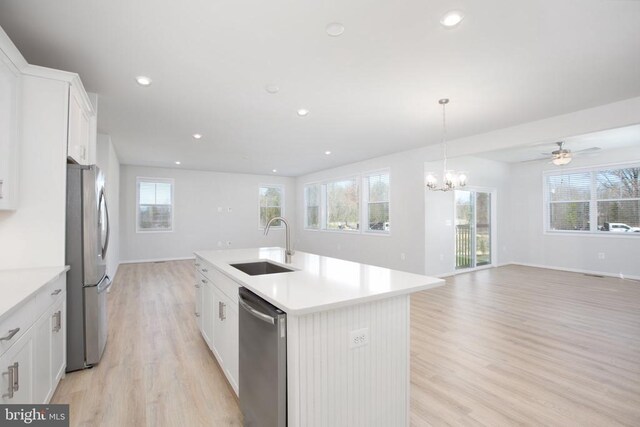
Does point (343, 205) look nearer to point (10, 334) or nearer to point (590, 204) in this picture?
point (590, 204)

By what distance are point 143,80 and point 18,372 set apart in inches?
100

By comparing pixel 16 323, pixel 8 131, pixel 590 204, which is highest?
pixel 8 131

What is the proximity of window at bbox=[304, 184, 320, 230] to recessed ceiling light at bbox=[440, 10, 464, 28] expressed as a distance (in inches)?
277

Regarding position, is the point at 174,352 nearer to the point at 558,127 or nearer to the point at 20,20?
the point at 20,20

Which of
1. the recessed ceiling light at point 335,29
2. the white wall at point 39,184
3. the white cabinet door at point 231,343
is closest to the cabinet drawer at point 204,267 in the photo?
the white cabinet door at point 231,343

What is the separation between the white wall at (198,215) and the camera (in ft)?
25.5

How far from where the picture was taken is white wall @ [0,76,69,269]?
2.15 meters

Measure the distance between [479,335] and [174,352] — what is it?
121 inches

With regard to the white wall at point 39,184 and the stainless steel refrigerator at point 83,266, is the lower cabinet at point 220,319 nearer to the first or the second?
the stainless steel refrigerator at point 83,266

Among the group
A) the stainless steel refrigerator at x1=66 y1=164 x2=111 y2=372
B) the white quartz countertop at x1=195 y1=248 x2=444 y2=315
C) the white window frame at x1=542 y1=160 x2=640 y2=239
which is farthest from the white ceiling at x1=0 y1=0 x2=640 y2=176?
the white window frame at x1=542 y1=160 x2=640 y2=239

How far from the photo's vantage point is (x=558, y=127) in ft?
A: 12.9

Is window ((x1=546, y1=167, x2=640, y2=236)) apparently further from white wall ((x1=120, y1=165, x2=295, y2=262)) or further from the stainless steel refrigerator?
the stainless steel refrigerator

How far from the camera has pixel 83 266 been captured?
2379mm

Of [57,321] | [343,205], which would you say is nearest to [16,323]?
[57,321]
